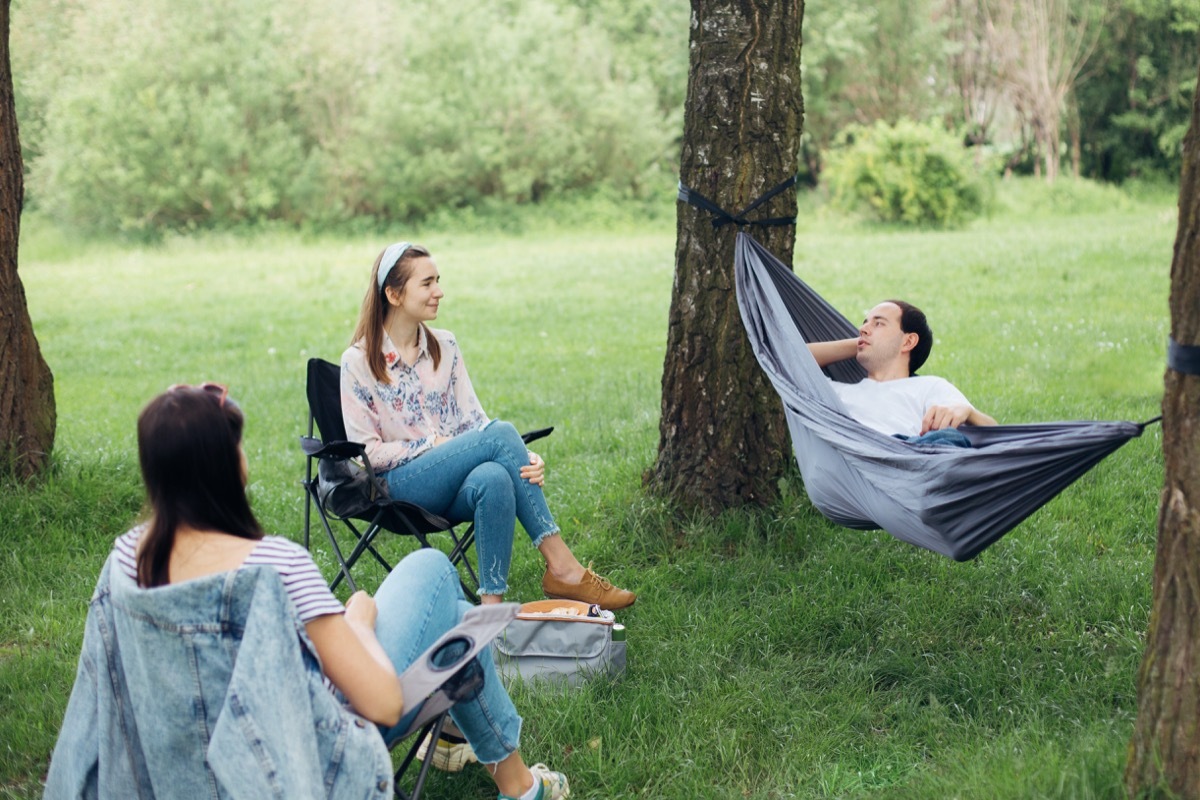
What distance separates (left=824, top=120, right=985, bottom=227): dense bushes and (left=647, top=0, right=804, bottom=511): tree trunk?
12.5m

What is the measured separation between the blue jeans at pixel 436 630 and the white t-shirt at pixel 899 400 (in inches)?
60.9

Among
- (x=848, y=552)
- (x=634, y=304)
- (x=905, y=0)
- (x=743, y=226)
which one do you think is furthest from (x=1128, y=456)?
(x=905, y=0)

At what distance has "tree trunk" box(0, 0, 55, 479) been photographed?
4254mm

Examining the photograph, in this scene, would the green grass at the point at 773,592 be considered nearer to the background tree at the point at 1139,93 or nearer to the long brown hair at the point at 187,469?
the long brown hair at the point at 187,469

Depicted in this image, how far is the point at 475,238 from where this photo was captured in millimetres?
17938

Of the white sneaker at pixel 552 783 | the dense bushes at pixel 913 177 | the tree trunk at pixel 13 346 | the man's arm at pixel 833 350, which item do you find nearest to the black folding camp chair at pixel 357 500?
the white sneaker at pixel 552 783

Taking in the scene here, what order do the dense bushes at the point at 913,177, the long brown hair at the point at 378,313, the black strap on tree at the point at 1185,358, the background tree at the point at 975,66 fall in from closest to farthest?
the black strap on tree at the point at 1185,358 < the long brown hair at the point at 378,313 < the dense bushes at the point at 913,177 < the background tree at the point at 975,66

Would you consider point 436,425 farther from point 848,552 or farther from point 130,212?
point 130,212

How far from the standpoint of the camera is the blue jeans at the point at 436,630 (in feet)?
7.54

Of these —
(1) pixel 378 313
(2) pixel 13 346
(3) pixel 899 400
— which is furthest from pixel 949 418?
(2) pixel 13 346

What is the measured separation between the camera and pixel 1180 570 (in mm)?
2160

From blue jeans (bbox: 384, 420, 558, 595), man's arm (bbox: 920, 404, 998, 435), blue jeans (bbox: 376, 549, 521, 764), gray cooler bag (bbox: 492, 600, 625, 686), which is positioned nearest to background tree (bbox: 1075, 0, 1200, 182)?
man's arm (bbox: 920, 404, 998, 435)

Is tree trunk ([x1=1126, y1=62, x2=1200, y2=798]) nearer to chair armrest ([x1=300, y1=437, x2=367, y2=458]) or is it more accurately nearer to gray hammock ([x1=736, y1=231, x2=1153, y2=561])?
gray hammock ([x1=736, y1=231, x2=1153, y2=561])

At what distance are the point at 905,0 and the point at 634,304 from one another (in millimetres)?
14555
